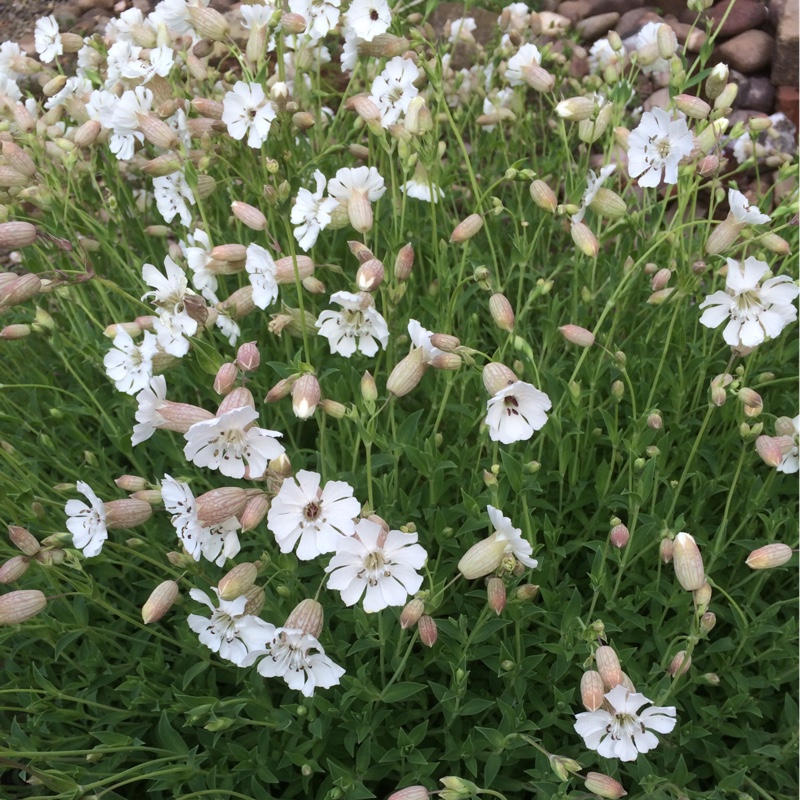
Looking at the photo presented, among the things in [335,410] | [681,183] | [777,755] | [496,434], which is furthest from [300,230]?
[777,755]

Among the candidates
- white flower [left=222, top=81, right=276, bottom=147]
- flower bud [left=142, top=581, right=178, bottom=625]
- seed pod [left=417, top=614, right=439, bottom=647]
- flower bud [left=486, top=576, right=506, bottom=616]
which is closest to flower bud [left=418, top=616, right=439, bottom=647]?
seed pod [left=417, top=614, right=439, bottom=647]

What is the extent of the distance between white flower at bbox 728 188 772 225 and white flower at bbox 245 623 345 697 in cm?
127

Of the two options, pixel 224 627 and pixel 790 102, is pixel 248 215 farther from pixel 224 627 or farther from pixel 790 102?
pixel 790 102

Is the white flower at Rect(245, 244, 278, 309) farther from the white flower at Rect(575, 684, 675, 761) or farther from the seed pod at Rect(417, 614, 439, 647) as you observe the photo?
the white flower at Rect(575, 684, 675, 761)

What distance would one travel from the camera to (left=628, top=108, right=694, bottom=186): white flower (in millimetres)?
1861

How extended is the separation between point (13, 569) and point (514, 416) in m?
1.04

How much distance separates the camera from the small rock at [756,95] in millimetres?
3785

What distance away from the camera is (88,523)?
162cm

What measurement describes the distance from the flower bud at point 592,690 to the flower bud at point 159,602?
31.3 inches

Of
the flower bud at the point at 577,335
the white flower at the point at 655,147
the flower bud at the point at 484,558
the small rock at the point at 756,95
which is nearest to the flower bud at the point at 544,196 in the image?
the white flower at the point at 655,147

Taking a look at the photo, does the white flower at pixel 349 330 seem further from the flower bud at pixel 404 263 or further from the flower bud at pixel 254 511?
the flower bud at pixel 254 511

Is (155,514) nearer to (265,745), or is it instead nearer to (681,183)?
(265,745)

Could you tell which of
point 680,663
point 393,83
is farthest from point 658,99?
point 680,663

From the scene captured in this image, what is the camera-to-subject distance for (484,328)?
2447 millimetres
